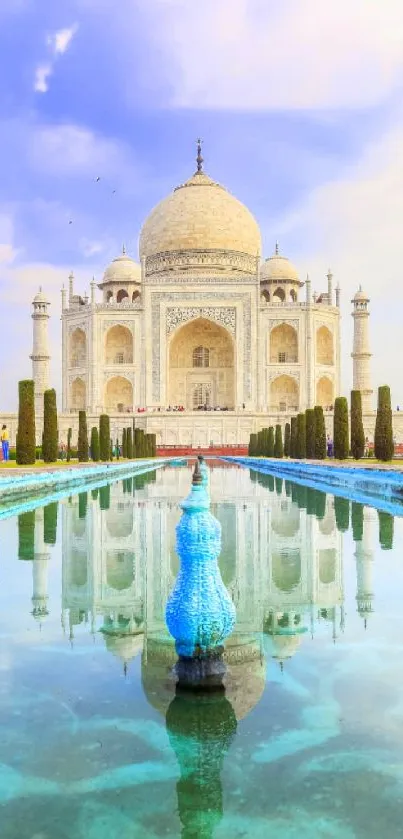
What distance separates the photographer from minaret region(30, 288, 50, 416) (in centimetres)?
3088

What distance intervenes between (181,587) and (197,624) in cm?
11

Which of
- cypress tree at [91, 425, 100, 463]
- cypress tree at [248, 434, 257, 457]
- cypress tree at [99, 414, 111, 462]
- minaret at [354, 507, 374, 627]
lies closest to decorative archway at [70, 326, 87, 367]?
cypress tree at [248, 434, 257, 457]

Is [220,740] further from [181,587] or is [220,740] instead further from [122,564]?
[122,564]

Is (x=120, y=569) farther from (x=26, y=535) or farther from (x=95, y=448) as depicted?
(x=95, y=448)

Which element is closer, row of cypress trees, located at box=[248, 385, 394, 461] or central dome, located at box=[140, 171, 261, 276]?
row of cypress trees, located at box=[248, 385, 394, 461]

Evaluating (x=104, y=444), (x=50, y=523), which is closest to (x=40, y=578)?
(x=50, y=523)

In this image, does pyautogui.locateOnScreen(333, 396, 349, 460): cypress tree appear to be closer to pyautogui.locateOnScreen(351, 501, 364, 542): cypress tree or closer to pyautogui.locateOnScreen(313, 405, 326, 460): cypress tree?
pyautogui.locateOnScreen(313, 405, 326, 460): cypress tree

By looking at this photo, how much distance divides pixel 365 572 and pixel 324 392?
96.7ft

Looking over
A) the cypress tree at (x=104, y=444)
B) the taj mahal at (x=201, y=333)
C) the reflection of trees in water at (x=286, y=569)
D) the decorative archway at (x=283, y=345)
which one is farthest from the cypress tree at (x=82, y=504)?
the decorative archway at (x=283, y=345)

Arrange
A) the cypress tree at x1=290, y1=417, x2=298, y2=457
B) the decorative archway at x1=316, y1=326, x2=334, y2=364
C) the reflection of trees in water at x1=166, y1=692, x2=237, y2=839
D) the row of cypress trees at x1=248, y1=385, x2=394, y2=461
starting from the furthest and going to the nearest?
the decorative archway at x1=316, y1=326, x2=334, y2=364 → the cypress tree at x1=290, y1=417, x2=298, y2=457 → the row of cypress trees at x1=248, y1=385, x2=394, y2=461 → the reflection of trees in water at x1=166, y1=692, x2=237, y2=839

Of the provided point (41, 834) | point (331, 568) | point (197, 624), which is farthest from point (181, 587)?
point (331, 568)

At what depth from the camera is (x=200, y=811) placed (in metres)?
1.33

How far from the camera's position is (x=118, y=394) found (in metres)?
31.7

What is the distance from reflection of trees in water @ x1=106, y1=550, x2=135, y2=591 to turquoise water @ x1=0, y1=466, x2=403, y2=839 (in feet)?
0.04
